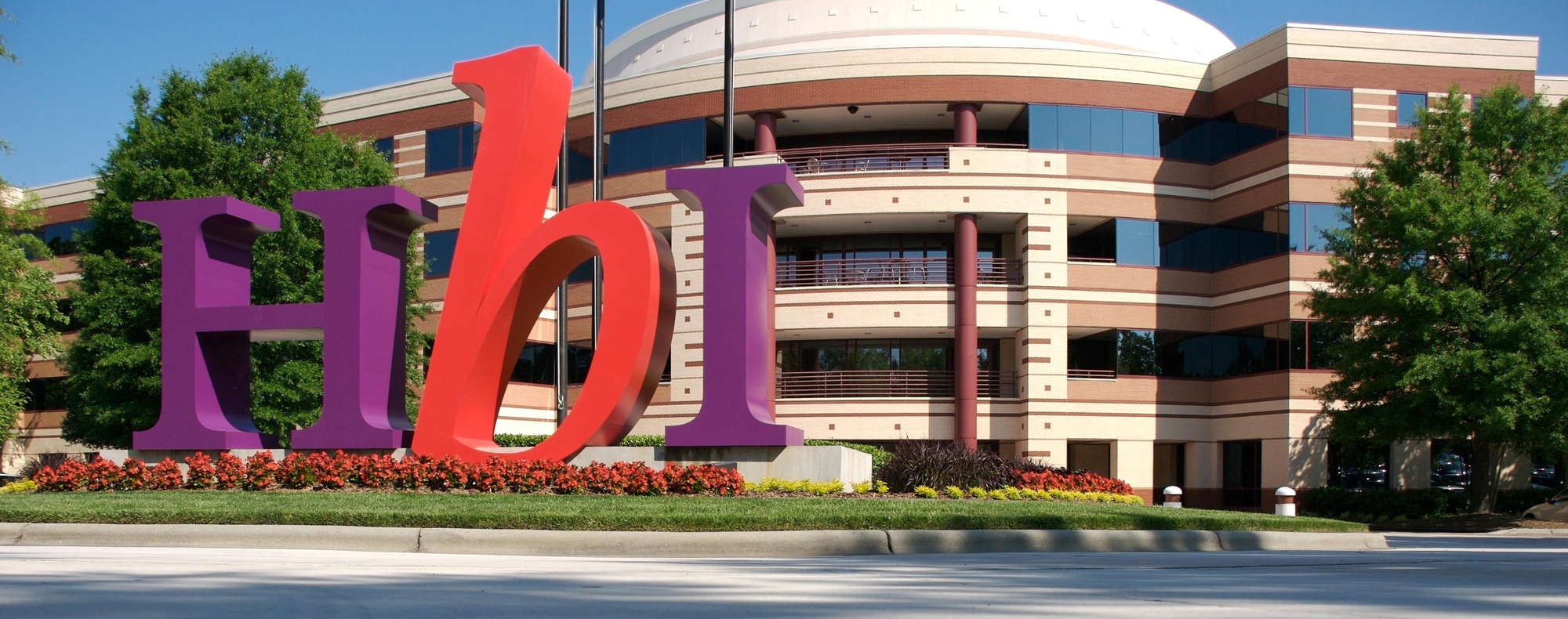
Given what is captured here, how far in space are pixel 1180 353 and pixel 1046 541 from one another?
25482 millimetres

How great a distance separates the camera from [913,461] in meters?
21.1

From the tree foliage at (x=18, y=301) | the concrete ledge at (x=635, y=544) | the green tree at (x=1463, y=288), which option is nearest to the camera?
the concrete ledge at (x=635, y=544)

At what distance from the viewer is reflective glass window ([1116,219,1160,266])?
3734cm

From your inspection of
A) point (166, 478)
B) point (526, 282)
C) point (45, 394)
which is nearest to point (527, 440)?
point (526, 282)

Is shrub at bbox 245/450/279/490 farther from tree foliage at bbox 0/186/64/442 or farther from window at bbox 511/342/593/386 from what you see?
window at bbox 511/342/593/386

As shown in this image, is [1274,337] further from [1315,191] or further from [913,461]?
[913,461]

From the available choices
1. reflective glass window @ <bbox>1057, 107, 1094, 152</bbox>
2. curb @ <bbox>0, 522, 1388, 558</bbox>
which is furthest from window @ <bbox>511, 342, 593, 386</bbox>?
curb @ <bbox>0, 522, 1388, 558</bbox>

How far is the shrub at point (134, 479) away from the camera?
1989 cm

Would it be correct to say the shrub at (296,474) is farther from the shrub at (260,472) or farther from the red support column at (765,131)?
the red support column at (765,131)

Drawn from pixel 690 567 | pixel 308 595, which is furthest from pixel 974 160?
pixel 308 595

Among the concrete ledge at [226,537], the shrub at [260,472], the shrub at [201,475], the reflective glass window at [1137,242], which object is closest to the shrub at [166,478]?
the shrub at [201,475]

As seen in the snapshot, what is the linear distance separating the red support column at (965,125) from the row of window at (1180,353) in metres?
7.02

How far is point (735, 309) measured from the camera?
20312mm

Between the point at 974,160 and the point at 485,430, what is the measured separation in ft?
64.4
